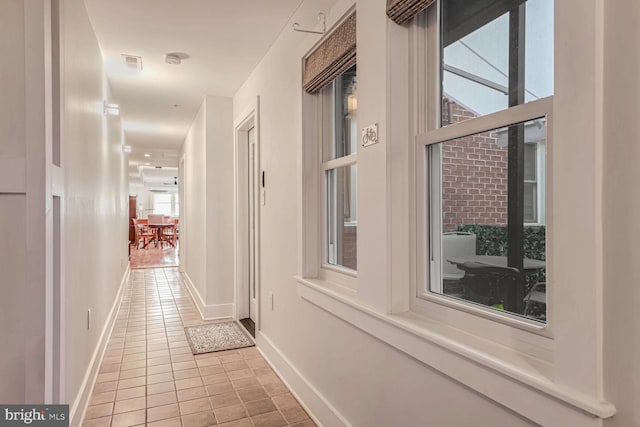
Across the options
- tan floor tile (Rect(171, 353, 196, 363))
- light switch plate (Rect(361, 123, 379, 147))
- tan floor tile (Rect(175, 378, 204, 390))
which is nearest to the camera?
light switch plate (Rect(361, 123, 379, 147))

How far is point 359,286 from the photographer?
1.78 metres

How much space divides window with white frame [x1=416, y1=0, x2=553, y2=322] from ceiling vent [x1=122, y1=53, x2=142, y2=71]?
264 centimetres

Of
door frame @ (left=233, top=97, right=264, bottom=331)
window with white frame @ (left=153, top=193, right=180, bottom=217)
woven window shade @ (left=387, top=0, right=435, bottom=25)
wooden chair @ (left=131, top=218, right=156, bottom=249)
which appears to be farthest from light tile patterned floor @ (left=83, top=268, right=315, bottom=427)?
window with white frame @ (left=153, top=193, right=180, bottom=217)

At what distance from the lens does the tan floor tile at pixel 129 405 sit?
238 cm

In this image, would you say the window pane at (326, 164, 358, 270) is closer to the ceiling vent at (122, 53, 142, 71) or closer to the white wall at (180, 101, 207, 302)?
the ceiling vent at (122, 53, 142, 71)

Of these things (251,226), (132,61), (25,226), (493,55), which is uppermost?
(132,61)

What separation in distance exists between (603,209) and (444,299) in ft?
2.29

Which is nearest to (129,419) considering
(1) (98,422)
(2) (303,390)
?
(1) (98,422)

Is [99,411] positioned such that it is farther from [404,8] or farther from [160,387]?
[404,8]

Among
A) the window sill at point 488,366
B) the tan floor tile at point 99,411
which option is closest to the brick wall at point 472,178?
the window sill at point 488,366

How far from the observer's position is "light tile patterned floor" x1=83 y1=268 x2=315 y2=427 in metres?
2.28

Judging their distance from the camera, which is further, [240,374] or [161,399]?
[240,374]

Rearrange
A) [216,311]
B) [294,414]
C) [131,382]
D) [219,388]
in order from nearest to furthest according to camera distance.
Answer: [294,414] → [219,388] → [131,382] → [216,311]

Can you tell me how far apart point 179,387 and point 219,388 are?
0.27 metres
